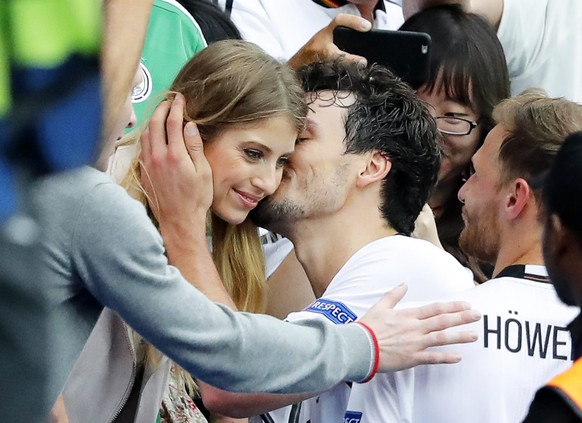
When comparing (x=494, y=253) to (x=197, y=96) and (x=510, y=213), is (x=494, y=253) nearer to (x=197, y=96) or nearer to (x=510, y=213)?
(x=510, y=213)

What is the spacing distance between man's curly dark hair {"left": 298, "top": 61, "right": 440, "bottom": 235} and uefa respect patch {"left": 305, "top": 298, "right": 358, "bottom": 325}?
0.63 metres

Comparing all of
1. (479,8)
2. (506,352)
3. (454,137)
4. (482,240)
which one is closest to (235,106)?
(482,240)

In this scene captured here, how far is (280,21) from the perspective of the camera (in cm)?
423

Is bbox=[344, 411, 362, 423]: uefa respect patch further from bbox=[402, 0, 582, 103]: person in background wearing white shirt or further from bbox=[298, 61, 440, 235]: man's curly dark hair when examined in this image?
bbox=[402, 0, 582, 103]: person in background wearing white shirt

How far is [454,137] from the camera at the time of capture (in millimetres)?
4000

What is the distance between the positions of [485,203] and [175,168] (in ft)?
2.73

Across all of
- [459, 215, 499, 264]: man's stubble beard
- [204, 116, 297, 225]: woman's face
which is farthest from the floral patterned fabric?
[459, 215, 499, 264]: man's stubble beard

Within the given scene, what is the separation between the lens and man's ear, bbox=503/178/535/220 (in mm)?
2879

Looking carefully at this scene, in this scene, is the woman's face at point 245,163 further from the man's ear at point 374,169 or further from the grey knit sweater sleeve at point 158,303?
the grey knit sweater sleeve at point 158,303

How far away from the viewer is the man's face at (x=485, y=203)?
2.99 meters

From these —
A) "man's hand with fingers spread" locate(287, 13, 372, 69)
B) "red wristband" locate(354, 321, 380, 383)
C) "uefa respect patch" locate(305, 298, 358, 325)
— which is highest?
"red wristband" locate(354, 321, 380, 383)

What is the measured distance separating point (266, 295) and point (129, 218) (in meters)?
1.64

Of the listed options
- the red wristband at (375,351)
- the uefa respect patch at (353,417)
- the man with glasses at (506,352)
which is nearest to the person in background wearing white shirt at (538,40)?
the man with glasses at (506,352)

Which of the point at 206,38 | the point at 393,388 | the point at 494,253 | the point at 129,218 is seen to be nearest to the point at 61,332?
the point at 129,218
